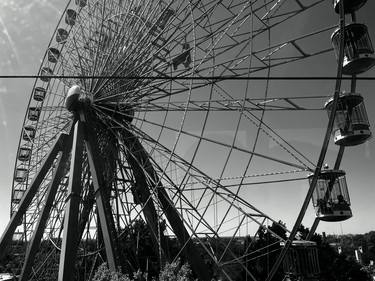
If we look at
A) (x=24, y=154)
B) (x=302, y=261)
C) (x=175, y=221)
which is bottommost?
(x=302, y=261)

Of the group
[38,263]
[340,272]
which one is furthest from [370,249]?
[38,263]

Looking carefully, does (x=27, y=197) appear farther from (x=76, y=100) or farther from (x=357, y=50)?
(x=357, y=50)

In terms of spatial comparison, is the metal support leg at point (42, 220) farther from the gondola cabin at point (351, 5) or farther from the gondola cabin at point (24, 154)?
the gondola cabin at point (351, 5)

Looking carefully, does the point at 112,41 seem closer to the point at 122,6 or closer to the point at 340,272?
the point at 122,6

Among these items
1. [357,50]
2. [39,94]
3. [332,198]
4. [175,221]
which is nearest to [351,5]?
[357,50]

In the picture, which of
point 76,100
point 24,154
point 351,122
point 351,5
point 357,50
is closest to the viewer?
point 357,50

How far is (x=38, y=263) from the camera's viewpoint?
16.2m

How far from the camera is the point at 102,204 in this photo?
423 inches

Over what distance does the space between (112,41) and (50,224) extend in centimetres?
807

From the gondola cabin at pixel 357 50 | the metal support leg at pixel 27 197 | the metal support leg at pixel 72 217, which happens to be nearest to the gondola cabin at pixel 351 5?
the gondola cabin at pixel 357 50

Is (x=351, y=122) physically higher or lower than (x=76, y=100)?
→ lower

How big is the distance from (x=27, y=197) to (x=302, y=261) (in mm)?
9406

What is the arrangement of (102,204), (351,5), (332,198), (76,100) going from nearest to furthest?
1. (332,198)
2. (351,5)
3. (102,204)
4. (76,100)

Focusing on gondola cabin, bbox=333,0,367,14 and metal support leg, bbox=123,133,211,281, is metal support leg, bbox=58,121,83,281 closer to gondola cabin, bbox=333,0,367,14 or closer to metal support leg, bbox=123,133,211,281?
metal support leg, bbox=123,133,211,281
